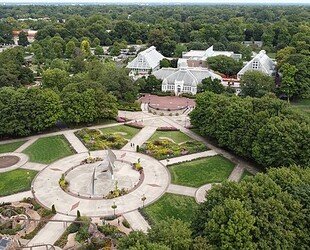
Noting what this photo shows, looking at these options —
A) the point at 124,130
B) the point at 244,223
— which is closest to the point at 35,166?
the point at 124,130

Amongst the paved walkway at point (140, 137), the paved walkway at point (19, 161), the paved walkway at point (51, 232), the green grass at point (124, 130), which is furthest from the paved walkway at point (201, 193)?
the paved walkway at point (19, 161)

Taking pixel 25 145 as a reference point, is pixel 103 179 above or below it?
above

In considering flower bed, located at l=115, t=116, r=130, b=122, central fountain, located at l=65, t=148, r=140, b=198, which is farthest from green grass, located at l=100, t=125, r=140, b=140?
central fountain, located at l=65, t=148, r=140, b=198

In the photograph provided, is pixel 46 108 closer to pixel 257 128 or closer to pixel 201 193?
pixel 201 193

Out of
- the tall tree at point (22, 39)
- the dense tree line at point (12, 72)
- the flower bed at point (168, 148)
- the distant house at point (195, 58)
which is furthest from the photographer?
the tall tree at point (22, 39)

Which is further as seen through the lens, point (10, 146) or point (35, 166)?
point (10, 146)

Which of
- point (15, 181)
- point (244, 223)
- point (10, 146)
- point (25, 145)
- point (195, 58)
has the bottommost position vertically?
point (10, 146)

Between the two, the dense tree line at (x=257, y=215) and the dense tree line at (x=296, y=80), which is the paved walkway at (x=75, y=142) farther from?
the dense tree line at (x=296, y=80)
